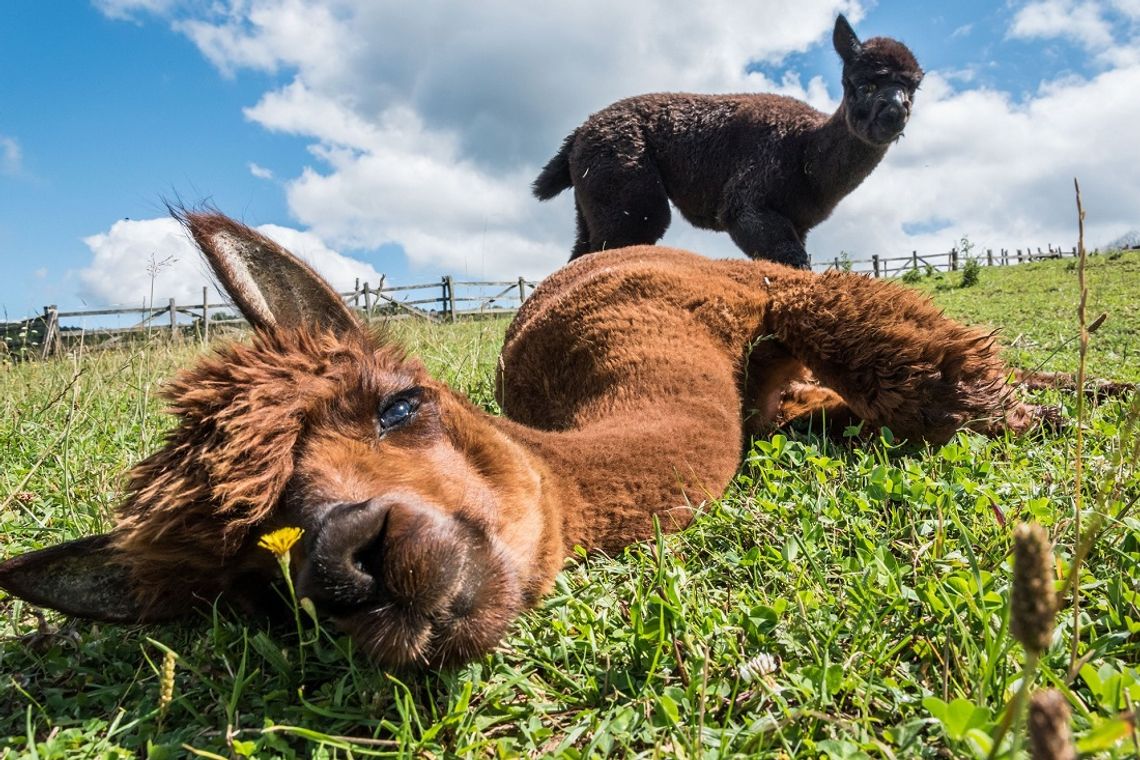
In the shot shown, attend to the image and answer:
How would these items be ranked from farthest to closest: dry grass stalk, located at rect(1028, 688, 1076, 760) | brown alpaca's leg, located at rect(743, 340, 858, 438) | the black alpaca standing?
the black alpaca standing → brown alpaca's leg, located at rect(743, 340, 858, 438) → dry grass stalk, located at rect(1028, 688, 1076, 760)

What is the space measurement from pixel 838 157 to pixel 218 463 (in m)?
6.19

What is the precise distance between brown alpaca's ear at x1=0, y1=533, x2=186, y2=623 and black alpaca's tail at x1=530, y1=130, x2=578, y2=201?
6709mm

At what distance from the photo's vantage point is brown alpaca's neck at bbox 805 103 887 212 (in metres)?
6.36

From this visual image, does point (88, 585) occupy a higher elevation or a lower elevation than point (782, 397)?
lower

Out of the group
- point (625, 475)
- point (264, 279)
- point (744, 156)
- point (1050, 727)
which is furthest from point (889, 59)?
point (1050, 727)

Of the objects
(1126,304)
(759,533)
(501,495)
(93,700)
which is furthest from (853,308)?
(1126,304)

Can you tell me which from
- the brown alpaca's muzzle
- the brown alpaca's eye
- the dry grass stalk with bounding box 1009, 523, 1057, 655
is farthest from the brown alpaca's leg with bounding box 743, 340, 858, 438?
the dry grass stalk with bounding box 1009, 523, 1057, 655

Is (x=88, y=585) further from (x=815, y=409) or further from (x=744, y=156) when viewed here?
(x=744, y=156)

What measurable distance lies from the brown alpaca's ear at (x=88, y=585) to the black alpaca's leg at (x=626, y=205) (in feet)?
18.0

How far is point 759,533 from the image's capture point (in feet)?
6.80

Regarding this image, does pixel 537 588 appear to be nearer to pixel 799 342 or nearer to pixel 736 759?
pixel 736 759

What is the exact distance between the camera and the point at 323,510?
1.51m

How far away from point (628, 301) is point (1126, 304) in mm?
8849

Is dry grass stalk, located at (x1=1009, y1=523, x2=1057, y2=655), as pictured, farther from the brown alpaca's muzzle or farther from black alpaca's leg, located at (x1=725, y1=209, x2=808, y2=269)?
black alpaca's leg, located at (x1=725, y1=209, x2=808, y2=269)
